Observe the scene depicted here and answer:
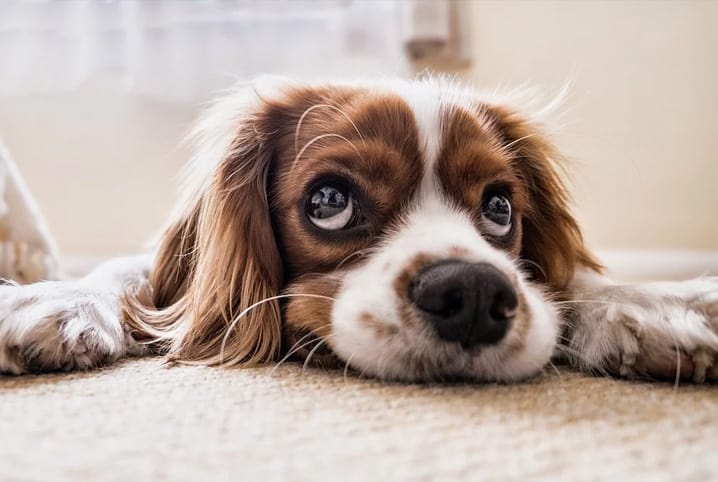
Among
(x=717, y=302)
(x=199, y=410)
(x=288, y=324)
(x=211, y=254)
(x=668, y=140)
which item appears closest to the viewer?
(x=199, y=410)

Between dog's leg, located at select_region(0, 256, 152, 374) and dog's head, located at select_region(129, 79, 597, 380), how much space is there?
0.32 ft

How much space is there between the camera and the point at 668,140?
2.90 m

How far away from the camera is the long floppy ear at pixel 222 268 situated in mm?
1263

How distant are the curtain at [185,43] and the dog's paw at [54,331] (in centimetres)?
186

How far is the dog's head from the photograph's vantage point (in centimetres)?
103

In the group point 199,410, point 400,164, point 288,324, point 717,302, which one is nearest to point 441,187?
point 400,164

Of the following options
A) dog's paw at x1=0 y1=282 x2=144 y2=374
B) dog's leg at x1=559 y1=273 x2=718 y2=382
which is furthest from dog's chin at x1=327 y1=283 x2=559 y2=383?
dog's paw at x1=0 y1=282 x2=144 y2=374

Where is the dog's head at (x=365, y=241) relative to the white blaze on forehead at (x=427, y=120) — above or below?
below

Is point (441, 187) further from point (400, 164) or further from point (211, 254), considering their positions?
point (211, 254)

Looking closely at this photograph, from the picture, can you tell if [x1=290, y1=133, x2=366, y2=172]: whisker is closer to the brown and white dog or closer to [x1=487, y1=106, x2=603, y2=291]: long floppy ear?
the brown and white dog

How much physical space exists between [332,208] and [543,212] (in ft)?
1.94

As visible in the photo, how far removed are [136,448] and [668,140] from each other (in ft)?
8.79

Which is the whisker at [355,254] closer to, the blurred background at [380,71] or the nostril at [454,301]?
the nostril at [454,301]

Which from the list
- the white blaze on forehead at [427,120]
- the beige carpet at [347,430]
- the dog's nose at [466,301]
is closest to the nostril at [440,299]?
the dog's nose at [466,301]
